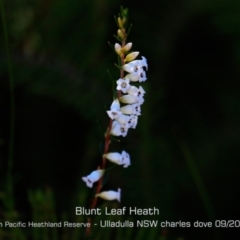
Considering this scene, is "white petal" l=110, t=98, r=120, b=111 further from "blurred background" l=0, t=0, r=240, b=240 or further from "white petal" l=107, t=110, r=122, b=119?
"blurred background" l=0, t=0, r=240, b=240

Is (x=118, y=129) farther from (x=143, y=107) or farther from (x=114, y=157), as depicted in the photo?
(x=143, y=107)

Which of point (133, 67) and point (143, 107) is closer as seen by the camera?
point (133, 67)

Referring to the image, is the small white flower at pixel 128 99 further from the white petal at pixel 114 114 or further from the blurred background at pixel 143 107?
the blurred background at pixel 143 107

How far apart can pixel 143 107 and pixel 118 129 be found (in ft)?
0.80

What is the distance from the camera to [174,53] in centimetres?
86

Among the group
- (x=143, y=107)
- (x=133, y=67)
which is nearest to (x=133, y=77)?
(x=133, y=67)

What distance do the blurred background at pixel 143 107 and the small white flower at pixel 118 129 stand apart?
196 millimetres

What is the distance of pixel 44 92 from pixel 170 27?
21 centimetres

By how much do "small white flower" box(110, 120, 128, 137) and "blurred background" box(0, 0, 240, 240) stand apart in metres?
0.20

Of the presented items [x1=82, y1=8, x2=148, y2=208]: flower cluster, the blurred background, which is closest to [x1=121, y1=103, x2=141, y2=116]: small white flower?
[x1=82, y1=8, x2=148, y2=208]: flower cluster

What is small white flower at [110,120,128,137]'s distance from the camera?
0.47 m

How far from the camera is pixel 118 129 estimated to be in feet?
1.56

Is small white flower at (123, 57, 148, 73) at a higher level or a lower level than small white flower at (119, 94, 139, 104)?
higher

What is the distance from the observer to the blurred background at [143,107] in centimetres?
73
